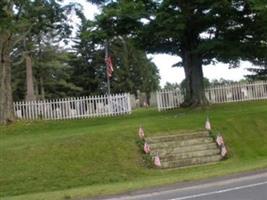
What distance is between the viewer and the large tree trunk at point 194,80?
3316 centimetres

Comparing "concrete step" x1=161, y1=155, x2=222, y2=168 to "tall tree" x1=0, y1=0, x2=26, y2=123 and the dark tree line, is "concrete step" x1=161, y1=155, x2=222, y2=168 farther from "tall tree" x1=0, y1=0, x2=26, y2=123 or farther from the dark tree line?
"tall tree" x1=0, y1=0, x2=26, y2=123

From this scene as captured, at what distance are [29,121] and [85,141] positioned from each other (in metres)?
11.7

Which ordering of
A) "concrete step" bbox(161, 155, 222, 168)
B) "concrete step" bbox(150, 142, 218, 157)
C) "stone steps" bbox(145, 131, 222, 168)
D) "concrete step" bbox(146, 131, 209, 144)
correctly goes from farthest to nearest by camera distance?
1. "concrete step" bbox(146, 131, 209, 144)
2. "concrete step" bbox(150, 142, 218, 157)
3. "stone steps" bbox(145, 131, 222, 168)
4. "concrete step" bbox(161, 155, 222, 168)

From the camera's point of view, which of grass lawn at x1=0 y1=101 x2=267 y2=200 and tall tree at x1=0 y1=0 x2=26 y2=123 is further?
tall tree at x1=0 y1=0 x2=26 y2=123

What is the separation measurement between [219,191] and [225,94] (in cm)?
2770

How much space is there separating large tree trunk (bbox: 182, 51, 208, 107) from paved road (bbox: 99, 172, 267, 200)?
57.9 feet

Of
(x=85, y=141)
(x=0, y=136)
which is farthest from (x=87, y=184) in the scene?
(x=0, y=136)

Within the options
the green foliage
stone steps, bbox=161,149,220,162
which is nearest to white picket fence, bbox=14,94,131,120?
stone steps, bbox=161,149,220,162

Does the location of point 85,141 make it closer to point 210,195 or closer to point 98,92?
point 210,195

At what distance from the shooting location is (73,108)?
35.1 m

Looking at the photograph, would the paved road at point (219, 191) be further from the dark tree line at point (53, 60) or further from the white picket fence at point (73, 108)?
the white picket fence at point (73, 108)

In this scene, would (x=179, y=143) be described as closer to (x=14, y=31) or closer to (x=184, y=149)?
(x=184, y=149)

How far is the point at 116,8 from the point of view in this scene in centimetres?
3095

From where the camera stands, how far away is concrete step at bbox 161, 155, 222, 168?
19.0m
